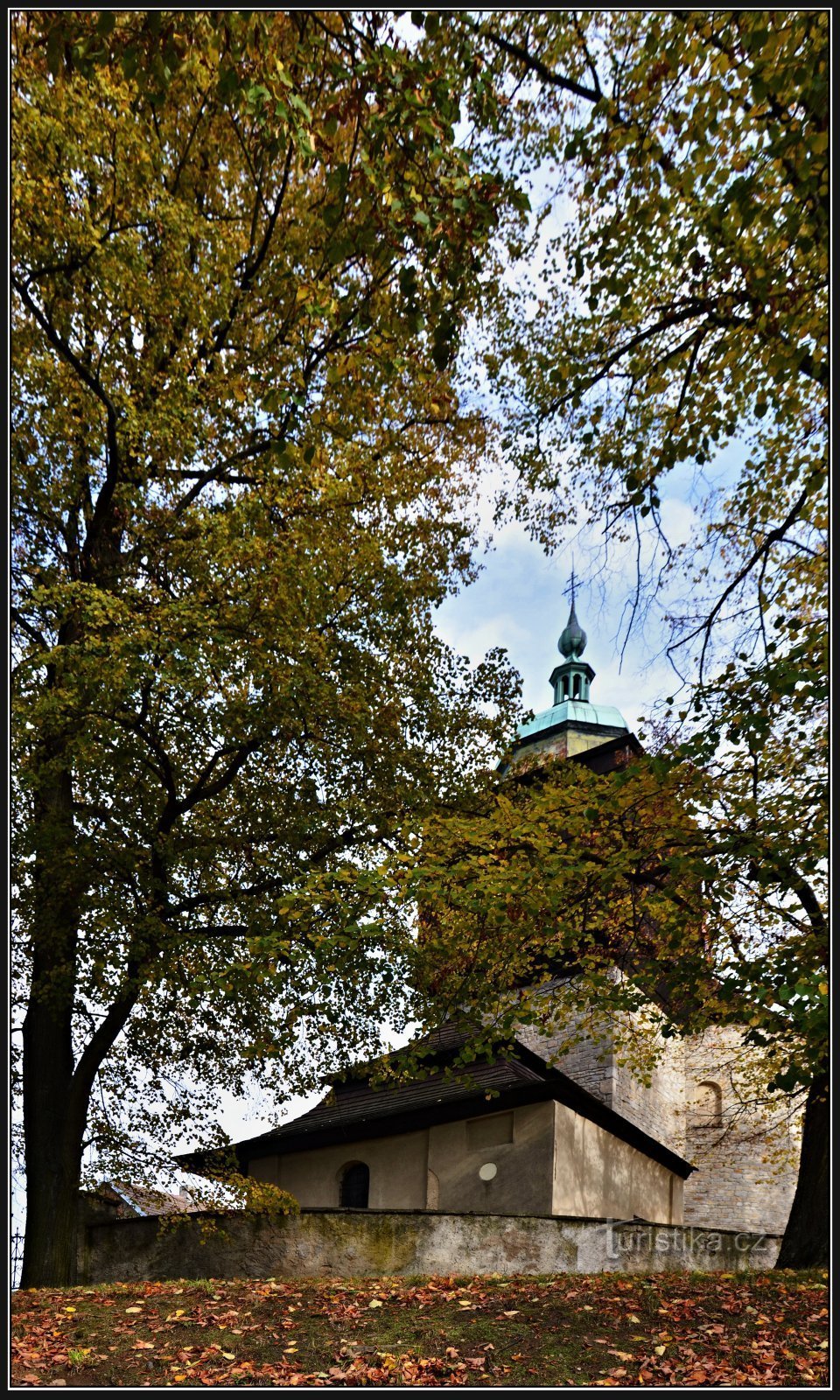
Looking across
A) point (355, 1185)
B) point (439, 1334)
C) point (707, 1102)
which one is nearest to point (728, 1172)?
point (707, 1102)

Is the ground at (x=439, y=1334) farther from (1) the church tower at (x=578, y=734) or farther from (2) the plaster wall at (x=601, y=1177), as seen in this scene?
(2) the plaster wall at (x=601, y=1177)

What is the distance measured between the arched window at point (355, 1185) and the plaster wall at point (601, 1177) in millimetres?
3521

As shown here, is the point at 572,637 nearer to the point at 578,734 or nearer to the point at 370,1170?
the point at 578,734

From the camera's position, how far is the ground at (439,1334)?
20.2 feet

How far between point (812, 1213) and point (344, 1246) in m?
5.32

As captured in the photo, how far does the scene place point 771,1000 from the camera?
6.79 m

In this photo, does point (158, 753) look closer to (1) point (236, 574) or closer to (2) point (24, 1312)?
(1) point (236, 574)

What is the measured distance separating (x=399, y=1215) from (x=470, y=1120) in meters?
4.77

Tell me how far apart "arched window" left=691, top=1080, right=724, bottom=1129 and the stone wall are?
38.2 ft

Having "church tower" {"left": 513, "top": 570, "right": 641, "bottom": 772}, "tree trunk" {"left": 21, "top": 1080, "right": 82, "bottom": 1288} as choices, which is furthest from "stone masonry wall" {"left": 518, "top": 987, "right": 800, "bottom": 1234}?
"tree trunk" {"left": 21, "top": 1080, "right": 82, "bottom": 1288}

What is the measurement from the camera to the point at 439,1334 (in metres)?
6.98

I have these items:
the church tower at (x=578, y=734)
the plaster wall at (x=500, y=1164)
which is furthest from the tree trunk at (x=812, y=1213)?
the plaster wall at (x=500, y=1164)

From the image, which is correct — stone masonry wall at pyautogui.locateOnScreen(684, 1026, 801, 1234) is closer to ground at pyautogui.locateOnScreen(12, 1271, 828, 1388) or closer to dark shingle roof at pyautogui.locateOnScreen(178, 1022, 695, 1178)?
dark shingle roof at pyautogui.locateOnScreen(178, 1022, 695, 1178)

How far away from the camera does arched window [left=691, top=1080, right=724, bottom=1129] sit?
25.3 m
